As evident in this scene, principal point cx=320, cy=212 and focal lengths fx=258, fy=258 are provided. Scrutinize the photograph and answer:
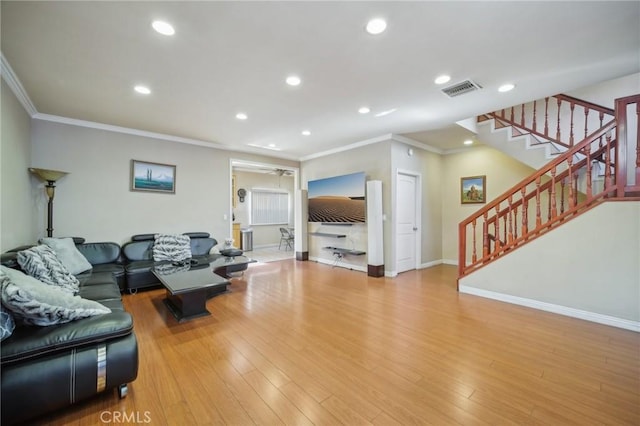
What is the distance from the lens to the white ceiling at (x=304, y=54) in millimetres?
1932

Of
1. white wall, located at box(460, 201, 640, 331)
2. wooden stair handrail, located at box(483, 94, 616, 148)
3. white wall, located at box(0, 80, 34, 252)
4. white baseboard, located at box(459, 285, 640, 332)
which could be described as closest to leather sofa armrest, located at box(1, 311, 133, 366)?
white wall, located at box(0, 80, 34, 252)

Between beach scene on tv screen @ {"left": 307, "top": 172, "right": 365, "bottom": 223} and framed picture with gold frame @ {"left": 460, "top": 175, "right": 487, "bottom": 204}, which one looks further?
framed picture with gold frame @ {"left": 460, "top": 175, "right": 487, "bottom": 204}

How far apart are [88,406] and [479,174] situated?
6.87 metres

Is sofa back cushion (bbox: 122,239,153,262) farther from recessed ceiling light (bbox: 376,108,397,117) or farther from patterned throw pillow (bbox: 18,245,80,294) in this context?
recessed ceiling light (bbox: 376,108,397,117)

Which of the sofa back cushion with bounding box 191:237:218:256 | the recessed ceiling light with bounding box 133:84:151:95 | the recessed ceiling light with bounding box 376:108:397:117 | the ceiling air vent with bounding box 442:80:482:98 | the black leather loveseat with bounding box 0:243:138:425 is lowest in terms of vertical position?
the black leather loveseat with bounding box 0:243:138:425

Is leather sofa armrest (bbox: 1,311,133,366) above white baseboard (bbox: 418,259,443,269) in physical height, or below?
above

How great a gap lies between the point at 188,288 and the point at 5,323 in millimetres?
1371

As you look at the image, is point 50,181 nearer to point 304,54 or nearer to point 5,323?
point 5,323

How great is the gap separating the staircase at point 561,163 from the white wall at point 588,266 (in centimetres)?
13

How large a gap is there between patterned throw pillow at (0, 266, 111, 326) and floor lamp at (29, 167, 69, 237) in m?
2.78

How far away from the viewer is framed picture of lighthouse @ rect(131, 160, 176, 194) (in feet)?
15.5

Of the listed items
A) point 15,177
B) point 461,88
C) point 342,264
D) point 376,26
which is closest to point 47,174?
point 15,177

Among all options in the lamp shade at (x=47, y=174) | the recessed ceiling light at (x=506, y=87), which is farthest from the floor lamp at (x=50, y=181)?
the recessed ceiling light at (x=506, y=87)

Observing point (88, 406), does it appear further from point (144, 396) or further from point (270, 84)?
point (270, 84)
